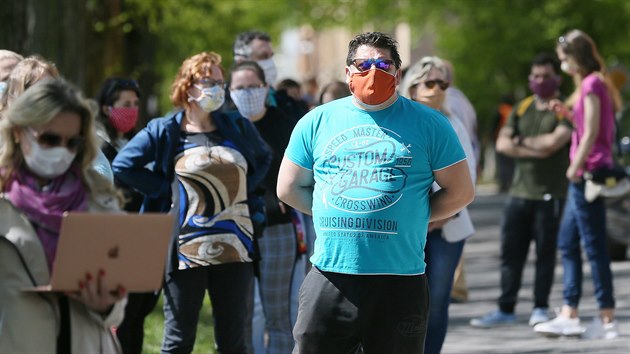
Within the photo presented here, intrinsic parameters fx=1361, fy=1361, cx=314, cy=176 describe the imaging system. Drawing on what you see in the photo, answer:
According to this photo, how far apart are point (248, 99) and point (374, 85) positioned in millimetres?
2872

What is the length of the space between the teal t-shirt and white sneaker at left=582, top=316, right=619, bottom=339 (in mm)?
4789

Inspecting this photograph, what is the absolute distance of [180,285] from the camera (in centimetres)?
709

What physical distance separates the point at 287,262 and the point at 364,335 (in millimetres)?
2755

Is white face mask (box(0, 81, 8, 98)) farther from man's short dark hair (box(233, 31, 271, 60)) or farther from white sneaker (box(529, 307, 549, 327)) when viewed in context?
white sneaker (box(529, 307, 549, 327))

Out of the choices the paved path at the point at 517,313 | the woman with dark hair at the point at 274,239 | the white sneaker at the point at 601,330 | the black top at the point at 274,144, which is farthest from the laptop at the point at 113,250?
the white sneaker at the point at 601,330

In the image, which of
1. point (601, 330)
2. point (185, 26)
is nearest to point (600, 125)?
point (601, 330)

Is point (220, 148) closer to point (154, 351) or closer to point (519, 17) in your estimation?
point (154, 351)

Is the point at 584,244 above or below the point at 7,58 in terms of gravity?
below

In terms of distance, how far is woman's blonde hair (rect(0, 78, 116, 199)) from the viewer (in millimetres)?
4438

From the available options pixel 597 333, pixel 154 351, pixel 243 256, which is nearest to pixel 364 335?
pixel 243 256

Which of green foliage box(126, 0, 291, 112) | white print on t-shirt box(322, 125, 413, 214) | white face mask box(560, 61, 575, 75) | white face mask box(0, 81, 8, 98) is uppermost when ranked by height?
green foliage box(126, 0, 291, 112)

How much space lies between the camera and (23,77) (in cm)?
577

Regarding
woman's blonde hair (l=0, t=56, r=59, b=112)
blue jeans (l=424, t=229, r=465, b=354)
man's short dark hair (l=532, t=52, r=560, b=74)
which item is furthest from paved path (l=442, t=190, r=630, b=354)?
woman's blonde hair (l=0, t=56, r=59, b=112)

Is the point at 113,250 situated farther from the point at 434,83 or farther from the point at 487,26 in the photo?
the point at 487,26
